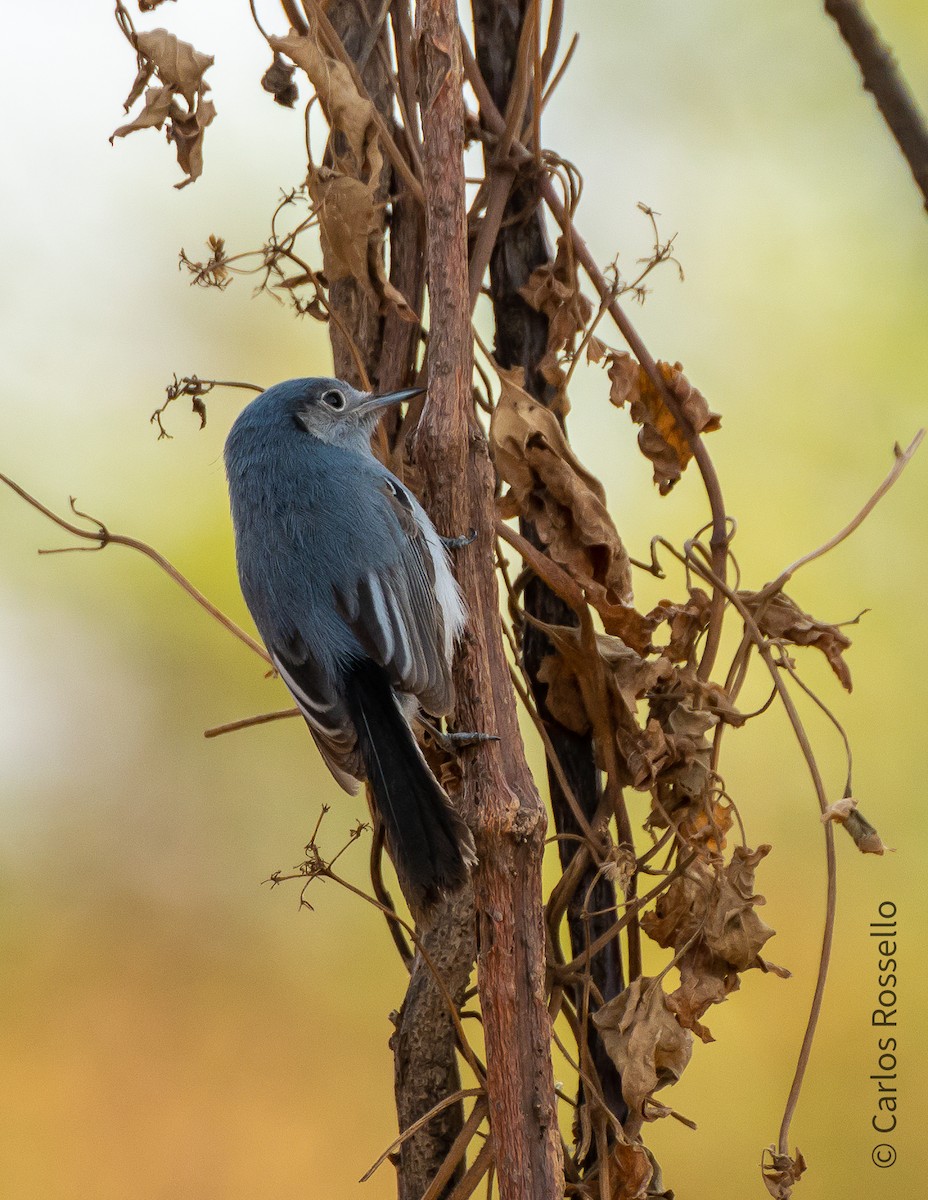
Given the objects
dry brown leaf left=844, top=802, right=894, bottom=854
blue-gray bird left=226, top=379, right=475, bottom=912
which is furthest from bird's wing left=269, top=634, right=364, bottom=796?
dry brown leaf left=844, top=802, right=894, bottom=854

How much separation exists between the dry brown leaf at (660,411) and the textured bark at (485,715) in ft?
0.78

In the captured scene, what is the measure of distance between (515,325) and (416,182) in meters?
0.20

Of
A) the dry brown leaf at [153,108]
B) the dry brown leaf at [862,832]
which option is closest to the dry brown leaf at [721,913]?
the dry brown leaf at [862,832]

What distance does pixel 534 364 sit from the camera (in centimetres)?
148

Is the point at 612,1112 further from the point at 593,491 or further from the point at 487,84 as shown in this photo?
the point at 487,84

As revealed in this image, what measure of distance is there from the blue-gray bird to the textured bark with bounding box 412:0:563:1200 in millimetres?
53

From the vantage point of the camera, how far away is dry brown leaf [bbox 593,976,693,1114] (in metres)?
1.24

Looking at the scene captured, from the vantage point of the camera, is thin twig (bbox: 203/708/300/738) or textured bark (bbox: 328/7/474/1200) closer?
textured bark (bbox: 328/7/474/1200)

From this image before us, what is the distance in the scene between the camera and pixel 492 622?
48.9 inches

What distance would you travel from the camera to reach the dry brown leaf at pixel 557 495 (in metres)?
1.34

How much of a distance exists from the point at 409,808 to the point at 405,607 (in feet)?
0.97

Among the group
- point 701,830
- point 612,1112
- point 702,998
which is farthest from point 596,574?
point 612,1112

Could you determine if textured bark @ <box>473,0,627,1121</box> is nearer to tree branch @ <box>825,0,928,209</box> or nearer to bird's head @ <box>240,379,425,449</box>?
bird's head @ <box>240,379,425,449</box>

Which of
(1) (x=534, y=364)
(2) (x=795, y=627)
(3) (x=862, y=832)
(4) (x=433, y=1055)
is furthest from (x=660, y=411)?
(4) (x=433, y=1055)
